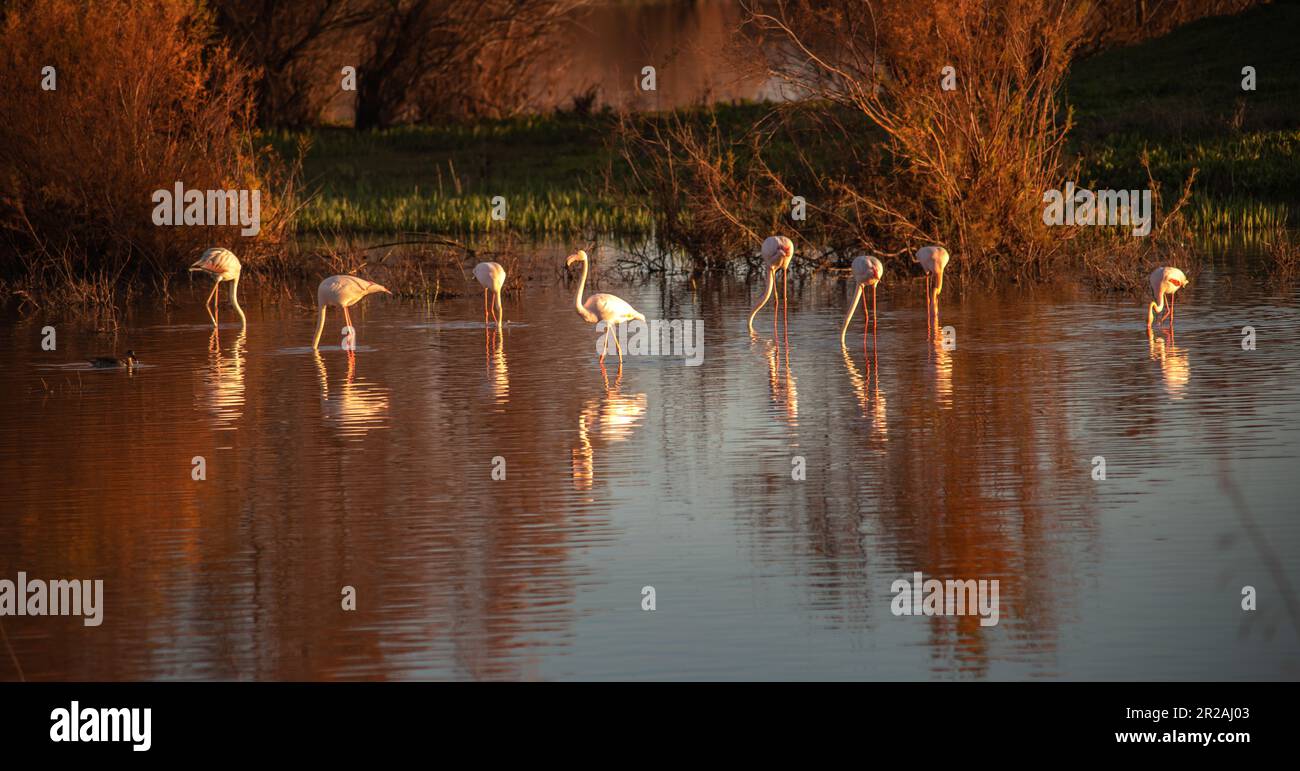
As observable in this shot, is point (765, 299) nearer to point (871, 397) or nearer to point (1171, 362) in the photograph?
point (1171, 362)

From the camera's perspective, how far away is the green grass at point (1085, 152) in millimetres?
30188

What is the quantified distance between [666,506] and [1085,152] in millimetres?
23568

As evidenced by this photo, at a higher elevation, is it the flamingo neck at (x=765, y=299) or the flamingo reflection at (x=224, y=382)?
the flamingo neck at (x=765, y=299)

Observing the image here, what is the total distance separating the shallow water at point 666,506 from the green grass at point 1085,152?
951cm

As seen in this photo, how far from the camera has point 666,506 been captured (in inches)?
399

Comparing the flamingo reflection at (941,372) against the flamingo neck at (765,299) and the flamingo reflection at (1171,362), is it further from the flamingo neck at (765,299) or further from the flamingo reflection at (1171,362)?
the flamingo neck at (765,299)

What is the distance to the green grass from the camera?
30.2 m

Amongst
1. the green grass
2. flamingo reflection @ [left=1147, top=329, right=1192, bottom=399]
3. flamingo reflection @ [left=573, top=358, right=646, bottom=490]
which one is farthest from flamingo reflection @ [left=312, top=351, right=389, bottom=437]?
the green grass

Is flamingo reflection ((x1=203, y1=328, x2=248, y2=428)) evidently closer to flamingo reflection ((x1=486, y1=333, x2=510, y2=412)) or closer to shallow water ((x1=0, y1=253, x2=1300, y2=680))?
shallow water ((x1=0, y1=253, x2=1300, y2=680))

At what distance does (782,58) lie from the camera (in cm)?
2161

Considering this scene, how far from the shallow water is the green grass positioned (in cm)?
951

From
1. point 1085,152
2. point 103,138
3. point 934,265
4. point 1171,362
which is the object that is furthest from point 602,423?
point 1085,152

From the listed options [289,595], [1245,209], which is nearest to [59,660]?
[289,595]

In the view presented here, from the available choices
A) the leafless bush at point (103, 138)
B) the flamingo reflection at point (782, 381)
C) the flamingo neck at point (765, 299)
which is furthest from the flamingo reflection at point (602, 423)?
the leafless bush at point (103, 138)
